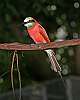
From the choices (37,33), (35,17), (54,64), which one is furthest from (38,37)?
(35,17)

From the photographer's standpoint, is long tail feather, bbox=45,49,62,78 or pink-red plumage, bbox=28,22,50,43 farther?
pink-red plumage, bbox=28,22,50,43

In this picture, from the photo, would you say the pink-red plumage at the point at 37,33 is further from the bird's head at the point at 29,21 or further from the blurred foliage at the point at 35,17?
the blurred foliage at the point at 35,17

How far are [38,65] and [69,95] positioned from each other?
1.04 m

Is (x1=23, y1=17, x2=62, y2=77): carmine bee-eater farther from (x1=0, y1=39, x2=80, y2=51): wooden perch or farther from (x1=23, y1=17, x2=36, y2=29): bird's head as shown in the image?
(x1=0, y1=39, x2=80, y2=51): wooden perch

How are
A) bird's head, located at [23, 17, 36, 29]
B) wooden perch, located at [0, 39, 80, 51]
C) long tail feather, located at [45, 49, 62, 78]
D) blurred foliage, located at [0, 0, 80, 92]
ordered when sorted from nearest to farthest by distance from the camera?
1. wooden perch, located at [0, 39, 80, 51]
2. long tail feather, located at [45, 49, 62, 78]
3. bird's head, located at [23, 17, 36, 29]
4. blurred foliage, located at [0, 0, 80, 92]

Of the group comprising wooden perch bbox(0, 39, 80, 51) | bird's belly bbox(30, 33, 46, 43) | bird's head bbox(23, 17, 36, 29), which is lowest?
wooden perch bbox(0, 39, 80, 51)

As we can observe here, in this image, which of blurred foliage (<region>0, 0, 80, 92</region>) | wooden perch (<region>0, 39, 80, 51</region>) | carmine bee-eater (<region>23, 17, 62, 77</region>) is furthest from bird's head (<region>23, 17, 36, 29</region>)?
blurred foliage (<region>0, 0, 80, 92</region>)

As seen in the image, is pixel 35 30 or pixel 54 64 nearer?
pixel 54 64

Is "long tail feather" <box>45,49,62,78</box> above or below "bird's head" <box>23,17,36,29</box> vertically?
below

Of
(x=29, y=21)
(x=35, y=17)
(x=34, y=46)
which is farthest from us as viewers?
(x=35, y=17)

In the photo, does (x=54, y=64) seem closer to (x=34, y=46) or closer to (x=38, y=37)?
(x=34, y=46)

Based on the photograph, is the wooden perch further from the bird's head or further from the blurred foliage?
the blurred foliage

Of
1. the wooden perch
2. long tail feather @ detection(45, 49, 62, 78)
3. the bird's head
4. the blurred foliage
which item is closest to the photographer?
the wooden perch

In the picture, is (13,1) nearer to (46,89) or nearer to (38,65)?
(46,89)
